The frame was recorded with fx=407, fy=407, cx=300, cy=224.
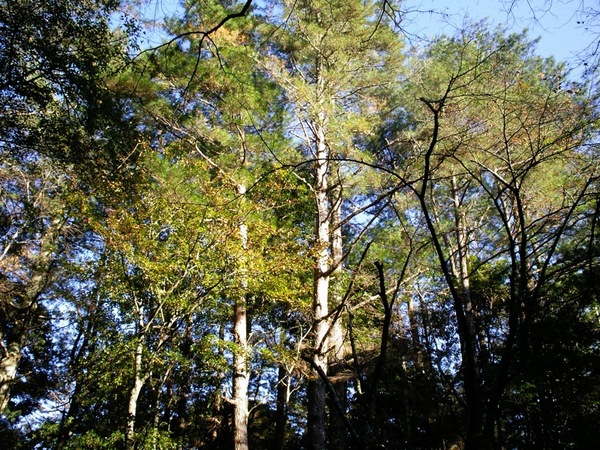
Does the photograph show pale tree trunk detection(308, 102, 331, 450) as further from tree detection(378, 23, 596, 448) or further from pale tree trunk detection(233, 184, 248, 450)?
tree detection(378, 23, 596, 448)

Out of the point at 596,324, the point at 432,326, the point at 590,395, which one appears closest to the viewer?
the point at 590,395

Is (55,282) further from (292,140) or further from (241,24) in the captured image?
(241,24)

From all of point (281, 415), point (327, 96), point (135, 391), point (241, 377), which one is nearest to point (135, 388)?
point (135, 391)

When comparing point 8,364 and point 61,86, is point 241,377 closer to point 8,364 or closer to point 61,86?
point 8,364

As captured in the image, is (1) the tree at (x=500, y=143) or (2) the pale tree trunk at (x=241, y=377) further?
(2) the pale tree trunk at (x=241, y=377)

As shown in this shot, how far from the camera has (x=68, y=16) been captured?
446 centimetres

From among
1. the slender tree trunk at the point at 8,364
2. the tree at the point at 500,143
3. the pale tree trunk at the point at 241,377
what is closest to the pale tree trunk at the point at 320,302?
the pale tree trunk at the point at 241,377

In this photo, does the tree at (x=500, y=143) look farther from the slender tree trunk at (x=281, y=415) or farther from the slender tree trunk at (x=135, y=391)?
the slender tree trunk at (x=281, y=415)

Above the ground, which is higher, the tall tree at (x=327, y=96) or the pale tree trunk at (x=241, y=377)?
the tall tree at (x=327, y=96)

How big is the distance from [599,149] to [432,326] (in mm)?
9973

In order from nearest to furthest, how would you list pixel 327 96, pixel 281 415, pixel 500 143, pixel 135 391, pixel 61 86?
pixel 61 86 < pixel 135 391 < pixel 500 143 < pixel 327 96 < pixel 281 415

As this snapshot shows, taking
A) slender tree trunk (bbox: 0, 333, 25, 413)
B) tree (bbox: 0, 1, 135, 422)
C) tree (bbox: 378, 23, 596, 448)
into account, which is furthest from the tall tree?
slender tree trunk (bbox: 0, 333, 25, 413)

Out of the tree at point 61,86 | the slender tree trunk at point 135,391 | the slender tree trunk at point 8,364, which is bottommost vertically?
the slender tree trunk at point 135,391

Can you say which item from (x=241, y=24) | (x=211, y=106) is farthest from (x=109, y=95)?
(x=241, y=24)
